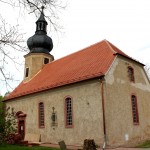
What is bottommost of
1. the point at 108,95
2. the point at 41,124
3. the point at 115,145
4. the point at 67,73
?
the point at 115,145

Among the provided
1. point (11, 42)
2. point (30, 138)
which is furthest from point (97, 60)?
point (11, 42)

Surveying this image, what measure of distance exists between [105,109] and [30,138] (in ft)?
27.2

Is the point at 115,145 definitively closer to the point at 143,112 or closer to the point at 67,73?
the point at 143,112

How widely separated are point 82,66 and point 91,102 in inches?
150

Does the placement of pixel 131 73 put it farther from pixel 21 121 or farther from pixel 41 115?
pixel 21 121

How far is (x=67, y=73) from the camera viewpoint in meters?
19.2

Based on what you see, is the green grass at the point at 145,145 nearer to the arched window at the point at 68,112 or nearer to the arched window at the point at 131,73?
the arched window at the point at 131,73

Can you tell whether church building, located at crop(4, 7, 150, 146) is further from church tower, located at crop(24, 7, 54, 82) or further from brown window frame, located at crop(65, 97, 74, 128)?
church tower, located at crop(24, 7, 54, 82)

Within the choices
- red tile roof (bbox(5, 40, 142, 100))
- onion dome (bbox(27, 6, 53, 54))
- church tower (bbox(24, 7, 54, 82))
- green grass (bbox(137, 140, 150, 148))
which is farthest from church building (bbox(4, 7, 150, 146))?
onion dome (bbox(27, 6, 53, 54))

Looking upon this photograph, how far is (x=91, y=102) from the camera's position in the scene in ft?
51.6

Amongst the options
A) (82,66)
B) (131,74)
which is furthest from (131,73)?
(82,66)

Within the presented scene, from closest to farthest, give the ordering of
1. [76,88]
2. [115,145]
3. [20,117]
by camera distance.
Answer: [115,145]
[76,88]
[20,117]

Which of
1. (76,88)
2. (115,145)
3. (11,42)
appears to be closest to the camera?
(11,42)

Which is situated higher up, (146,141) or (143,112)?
(143,112)
